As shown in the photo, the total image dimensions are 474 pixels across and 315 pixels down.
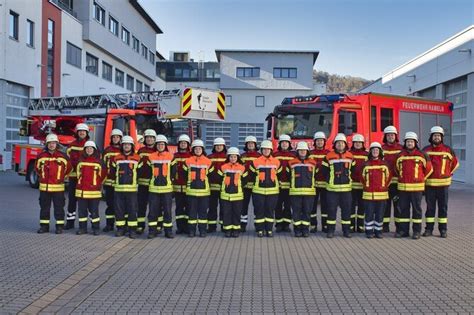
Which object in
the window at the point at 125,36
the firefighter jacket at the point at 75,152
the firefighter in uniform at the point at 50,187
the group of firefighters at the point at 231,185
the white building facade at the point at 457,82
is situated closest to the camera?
the group of firefighters at the point at 231,185

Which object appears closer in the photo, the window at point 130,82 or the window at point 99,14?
the window at point 99,14

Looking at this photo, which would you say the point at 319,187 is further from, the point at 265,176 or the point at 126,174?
the point at 126,174

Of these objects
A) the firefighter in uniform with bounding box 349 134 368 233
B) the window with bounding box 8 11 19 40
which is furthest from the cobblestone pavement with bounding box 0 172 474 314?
the window with bounding box 8 11 19 40

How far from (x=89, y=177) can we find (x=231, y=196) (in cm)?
259

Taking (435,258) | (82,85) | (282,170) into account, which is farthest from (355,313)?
(82,85)

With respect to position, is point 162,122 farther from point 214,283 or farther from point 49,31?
point 49,31

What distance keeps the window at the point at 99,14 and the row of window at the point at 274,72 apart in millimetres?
13088

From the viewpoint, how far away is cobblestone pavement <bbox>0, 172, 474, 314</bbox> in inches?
207

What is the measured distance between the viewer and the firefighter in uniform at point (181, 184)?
930 cm

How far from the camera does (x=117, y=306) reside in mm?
5191

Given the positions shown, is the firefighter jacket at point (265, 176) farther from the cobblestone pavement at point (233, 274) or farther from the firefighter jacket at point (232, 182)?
the cobblestone pavement at point (233, 274)

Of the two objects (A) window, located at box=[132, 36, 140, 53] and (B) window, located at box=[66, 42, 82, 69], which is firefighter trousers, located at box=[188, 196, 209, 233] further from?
(A) window, located at box=[132, 36, 140, 53]

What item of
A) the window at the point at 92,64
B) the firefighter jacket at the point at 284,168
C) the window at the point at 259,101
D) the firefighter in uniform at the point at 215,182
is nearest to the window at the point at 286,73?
the window at the point at 259,101

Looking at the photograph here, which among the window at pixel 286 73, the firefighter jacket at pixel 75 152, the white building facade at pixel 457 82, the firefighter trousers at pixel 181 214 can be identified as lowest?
the firefighter trousers at pixel 181 214
